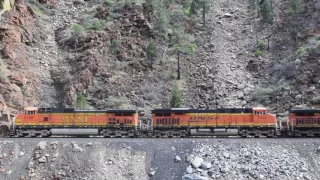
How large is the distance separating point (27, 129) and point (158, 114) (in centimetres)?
1165

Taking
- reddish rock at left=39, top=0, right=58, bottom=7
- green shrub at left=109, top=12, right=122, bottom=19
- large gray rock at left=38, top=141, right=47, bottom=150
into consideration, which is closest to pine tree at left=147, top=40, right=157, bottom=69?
green shrub at left=109, top=12, right=122, bottom=19

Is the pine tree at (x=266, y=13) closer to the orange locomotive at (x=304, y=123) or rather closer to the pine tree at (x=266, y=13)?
the pine tree at (x=266, y=13)

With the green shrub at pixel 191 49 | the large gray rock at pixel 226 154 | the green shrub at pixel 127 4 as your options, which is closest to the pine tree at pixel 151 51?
the green shrub at pixel 191 49

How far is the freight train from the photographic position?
34.7m

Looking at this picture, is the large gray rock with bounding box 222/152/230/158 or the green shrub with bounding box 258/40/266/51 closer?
the large gray rock with bounding box 222/152/230/158

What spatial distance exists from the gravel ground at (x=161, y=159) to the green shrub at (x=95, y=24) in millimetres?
30230

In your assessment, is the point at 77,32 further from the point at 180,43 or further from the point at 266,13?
the point at 266,13

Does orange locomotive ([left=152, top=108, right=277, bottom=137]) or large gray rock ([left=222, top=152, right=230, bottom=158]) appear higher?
orange locomotive ([left=152, top=108, right=277, bottom=137])

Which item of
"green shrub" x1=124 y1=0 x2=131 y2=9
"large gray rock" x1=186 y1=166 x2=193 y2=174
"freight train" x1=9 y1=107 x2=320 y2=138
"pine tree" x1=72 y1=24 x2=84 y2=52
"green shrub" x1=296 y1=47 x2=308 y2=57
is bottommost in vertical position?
"large gray rock" x1=186 y1=166 x2=193 y2=174

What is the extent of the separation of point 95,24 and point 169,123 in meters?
28.3

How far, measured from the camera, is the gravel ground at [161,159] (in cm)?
2738

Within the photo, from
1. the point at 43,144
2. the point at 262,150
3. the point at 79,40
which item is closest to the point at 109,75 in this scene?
the point at 79,40

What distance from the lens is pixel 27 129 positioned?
3578 cm

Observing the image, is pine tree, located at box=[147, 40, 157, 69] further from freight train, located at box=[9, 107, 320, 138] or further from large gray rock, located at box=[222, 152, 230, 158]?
large gray rock, located at box=[222, 152, 230, 158]
